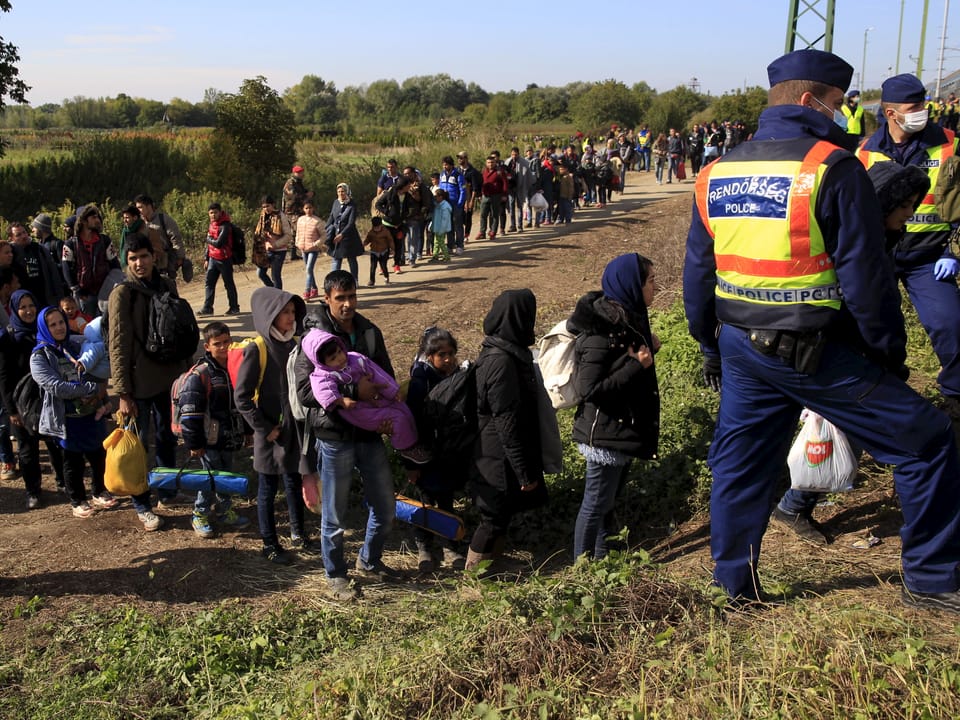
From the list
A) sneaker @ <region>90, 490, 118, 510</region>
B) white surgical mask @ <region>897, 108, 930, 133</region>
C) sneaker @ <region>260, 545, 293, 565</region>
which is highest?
white surgical mask @ <region>897, 108, 930, 133</region>

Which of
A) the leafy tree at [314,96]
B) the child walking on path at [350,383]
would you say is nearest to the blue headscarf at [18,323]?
the child walking on path at [350,383]

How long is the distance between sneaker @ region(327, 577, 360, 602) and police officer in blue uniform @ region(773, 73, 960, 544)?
2.49 metres

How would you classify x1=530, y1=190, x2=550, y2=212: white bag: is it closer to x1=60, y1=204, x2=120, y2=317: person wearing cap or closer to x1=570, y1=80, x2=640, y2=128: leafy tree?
x1=60, y1=204, x2=120, y2=317: person wearing cap

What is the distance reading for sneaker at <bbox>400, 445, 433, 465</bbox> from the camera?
5.52 meters

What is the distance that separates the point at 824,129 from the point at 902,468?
1.38 metres

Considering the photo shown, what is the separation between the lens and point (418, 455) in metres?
5.56

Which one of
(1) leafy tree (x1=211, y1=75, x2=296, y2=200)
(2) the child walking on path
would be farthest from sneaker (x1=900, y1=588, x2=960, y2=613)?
(1) leafy tree (x1=211, y1=75, x2=296, y2=200)

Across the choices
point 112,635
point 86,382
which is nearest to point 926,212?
point 112,635

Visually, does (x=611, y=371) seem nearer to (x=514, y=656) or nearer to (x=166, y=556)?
(x=514, y=656)

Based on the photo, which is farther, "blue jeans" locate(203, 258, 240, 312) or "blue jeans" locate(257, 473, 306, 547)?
"blue jeans" locate(203, 258, 240, 312)

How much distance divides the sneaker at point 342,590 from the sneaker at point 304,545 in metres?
0.69

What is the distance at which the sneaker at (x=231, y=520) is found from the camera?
628cm

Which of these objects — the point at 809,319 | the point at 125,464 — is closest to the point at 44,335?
the point at 125,464

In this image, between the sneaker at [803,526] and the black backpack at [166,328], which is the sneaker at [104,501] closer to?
the black backpack at [166,328]
